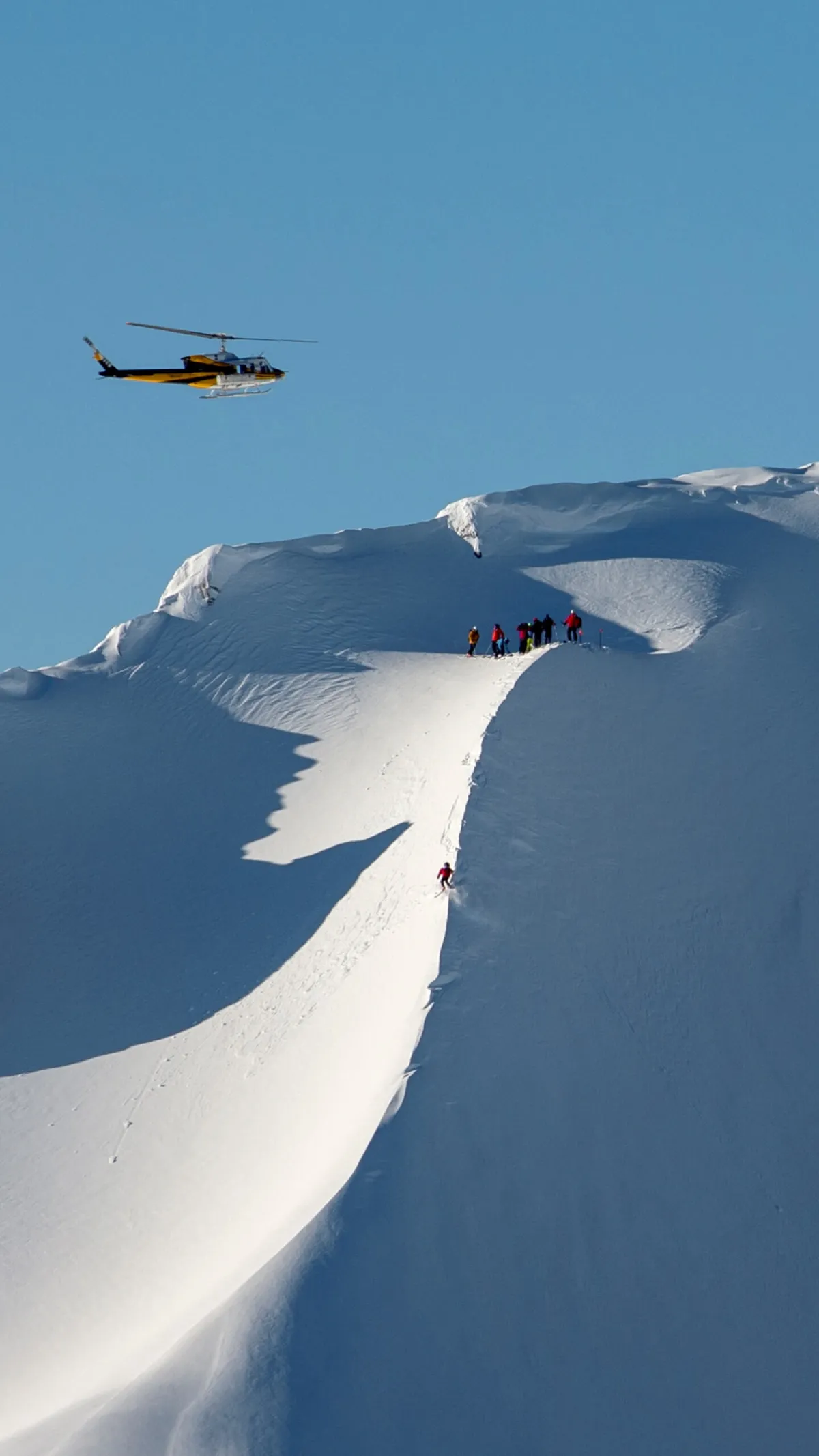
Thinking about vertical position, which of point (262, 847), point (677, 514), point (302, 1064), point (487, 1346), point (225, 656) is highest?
point (677, 514)

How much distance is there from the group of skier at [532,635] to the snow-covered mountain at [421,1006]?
676 mm

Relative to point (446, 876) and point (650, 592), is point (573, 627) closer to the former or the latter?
point (650, 592)

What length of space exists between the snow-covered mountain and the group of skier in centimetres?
68

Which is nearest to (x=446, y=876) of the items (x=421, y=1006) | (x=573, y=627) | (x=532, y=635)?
(x=421, y=1006)

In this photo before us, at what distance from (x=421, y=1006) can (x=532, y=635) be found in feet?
45.9

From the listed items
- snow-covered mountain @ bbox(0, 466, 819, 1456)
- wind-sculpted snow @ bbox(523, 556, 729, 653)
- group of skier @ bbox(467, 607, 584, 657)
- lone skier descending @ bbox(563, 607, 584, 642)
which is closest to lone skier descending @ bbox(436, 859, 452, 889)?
snow-covered mountain @ bbox(0, 466, 819, 1456)

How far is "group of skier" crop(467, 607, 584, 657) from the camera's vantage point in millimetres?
41906

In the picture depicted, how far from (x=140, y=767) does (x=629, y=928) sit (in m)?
12.5

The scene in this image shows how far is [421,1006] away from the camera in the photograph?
3181 cm

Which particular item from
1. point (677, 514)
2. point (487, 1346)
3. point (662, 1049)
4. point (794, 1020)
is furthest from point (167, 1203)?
point (677, 514)

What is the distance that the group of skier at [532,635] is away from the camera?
41906 mm

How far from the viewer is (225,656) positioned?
45.4 meters

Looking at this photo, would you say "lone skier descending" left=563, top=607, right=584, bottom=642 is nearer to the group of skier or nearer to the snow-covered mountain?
the group of skier

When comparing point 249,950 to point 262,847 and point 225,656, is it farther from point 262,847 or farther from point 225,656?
point 225,656
